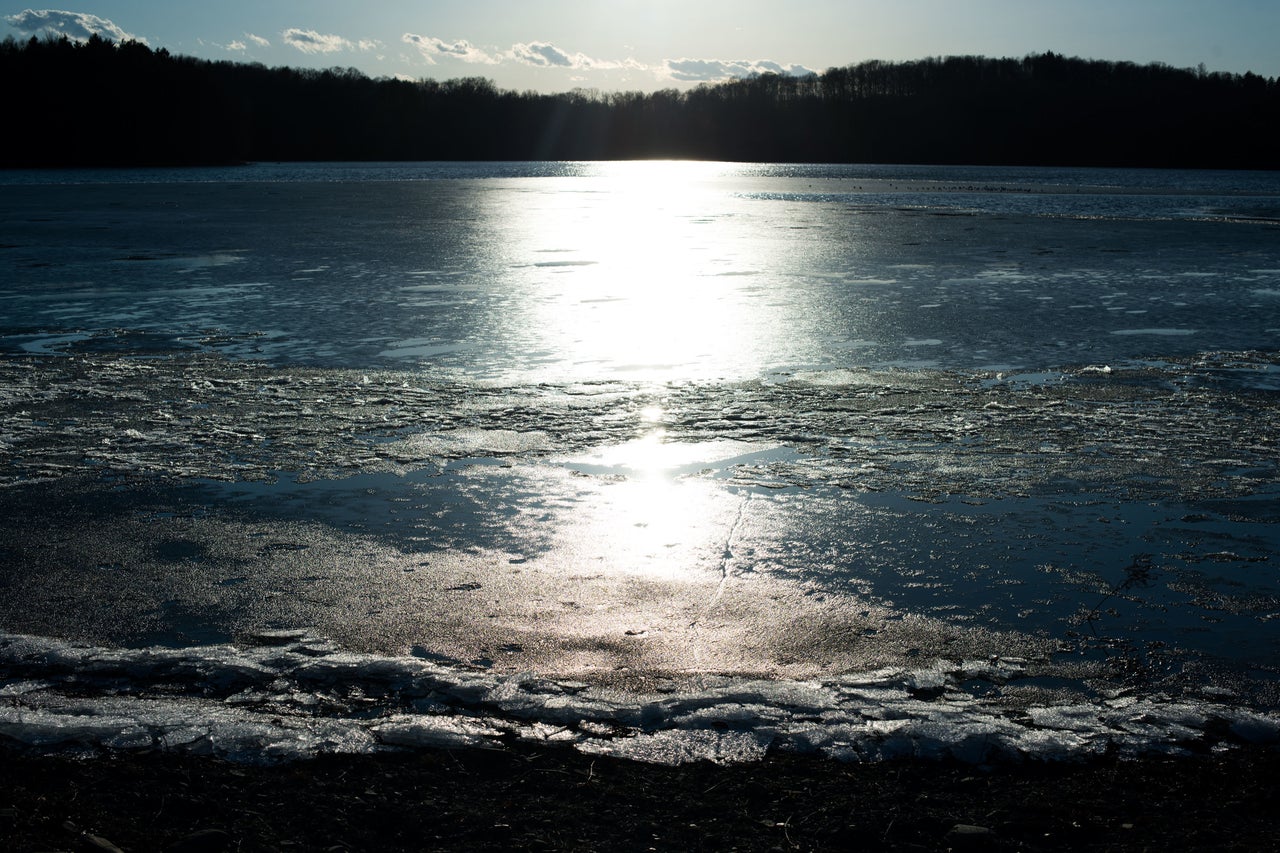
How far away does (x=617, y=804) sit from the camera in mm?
2516

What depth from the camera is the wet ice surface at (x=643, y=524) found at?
3.02 meters

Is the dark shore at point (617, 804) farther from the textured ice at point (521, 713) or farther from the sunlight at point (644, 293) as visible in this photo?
the sunlight at point (644, 293)

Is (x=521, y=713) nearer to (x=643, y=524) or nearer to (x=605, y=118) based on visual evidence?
(x=643, y=524)

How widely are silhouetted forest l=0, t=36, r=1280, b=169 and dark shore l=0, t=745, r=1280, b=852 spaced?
78189mm

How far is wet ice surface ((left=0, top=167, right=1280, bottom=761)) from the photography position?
3018 mm

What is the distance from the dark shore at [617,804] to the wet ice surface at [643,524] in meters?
0.11

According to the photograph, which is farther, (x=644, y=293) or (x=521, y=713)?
(x=644, y=293)

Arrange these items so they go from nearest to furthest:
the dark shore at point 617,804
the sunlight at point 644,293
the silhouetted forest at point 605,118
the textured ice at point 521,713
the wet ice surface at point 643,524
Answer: the dark shore at point 617,804, the textured ice at point 521,713, the wet ice surface at point 643,524, the sunlight at point 644,293, the silhouetted forest at point 605,118

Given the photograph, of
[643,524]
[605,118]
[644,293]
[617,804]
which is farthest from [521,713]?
[605,118]

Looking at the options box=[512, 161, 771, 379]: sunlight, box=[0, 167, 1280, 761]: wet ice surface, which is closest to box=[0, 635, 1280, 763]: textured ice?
box=[0, 167, 1280, 761]: wet ice surface

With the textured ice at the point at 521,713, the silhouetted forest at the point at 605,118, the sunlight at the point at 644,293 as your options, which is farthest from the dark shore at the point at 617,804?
the silhouetted forest at the point at 605,118

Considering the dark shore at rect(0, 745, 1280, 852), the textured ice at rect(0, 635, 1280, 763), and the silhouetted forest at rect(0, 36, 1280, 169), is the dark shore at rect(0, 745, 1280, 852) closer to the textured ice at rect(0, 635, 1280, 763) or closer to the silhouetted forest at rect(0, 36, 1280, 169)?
the textured ice at rect(0, 635, 1280, 763)

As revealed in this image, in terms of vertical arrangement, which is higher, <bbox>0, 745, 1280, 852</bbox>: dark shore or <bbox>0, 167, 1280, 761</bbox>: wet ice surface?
<bbox>0, 167, 1280, 761</bbox>: wet ice surface

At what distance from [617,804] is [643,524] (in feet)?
6.76
